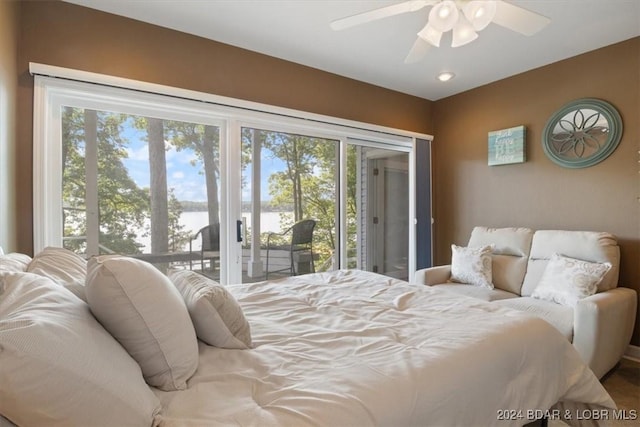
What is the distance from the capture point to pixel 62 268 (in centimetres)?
128

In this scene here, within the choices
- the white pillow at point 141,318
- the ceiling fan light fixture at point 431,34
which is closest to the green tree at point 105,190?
the white pillow at point 141,318

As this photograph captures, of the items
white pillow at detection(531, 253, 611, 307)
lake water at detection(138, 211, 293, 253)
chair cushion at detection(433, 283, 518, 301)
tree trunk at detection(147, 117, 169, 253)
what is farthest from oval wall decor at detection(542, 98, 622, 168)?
tree trunk at detection(147, 117, 169, 253)

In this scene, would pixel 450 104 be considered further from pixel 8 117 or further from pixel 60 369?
pixel 60 369

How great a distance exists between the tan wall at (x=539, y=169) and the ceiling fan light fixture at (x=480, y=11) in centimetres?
199

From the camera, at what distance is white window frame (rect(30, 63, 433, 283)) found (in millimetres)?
2238

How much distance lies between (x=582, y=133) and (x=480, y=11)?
2106mm

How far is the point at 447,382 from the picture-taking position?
3.47 feet

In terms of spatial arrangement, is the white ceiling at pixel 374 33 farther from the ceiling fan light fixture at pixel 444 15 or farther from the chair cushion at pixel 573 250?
the chair cushion at pixel 573 250

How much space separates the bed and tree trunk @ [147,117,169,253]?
53.6 inches

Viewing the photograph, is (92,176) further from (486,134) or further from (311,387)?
(486,134)

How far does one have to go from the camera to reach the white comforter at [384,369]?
898mm

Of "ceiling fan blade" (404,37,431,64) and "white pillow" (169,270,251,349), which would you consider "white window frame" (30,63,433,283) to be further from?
"white pillow" (169,270,251,349)

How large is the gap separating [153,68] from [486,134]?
339 cm

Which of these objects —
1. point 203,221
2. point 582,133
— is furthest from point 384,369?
point 582,133
